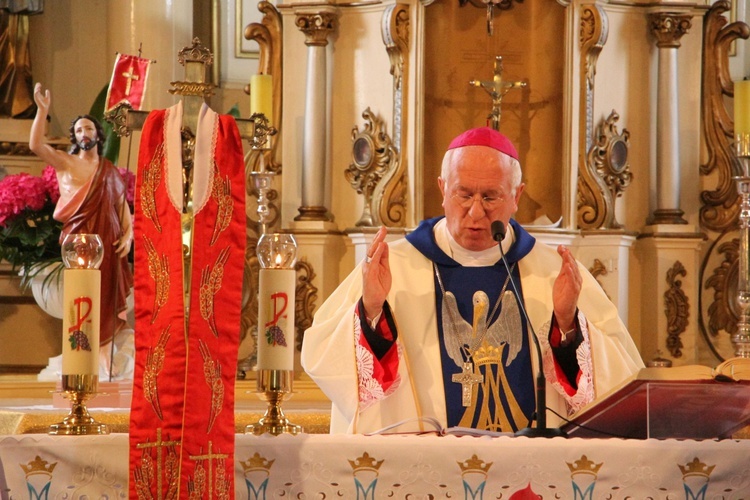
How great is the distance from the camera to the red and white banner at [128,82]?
6.14 m

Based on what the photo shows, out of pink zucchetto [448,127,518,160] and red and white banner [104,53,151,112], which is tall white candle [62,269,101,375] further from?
red and white banner [104,53,151,112]

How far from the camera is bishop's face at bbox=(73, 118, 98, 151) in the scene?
6.55 m

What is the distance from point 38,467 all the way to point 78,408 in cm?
18

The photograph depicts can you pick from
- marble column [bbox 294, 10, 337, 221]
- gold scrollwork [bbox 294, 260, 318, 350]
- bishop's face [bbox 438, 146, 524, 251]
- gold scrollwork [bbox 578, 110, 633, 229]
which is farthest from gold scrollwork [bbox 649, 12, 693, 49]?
bishop's face [bbox 438, 146, 524, 251]

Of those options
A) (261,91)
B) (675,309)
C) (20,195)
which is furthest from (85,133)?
(675,309)

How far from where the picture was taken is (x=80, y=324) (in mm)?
2852

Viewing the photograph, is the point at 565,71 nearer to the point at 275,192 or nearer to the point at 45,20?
the point at 275,192

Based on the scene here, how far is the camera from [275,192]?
7934mm

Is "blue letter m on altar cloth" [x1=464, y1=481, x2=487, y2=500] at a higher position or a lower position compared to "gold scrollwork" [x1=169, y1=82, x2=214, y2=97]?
lower

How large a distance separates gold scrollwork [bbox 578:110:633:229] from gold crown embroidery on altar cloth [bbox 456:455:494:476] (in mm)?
4817

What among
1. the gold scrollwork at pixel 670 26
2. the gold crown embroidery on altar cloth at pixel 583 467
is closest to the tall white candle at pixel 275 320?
the gold crown embroidery on altar cloth at pixel 583 467

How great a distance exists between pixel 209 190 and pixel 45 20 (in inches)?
247

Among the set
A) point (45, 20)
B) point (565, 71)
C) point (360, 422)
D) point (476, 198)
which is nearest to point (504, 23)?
point (565, 71)

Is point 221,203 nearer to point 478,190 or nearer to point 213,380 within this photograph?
point 213,380
